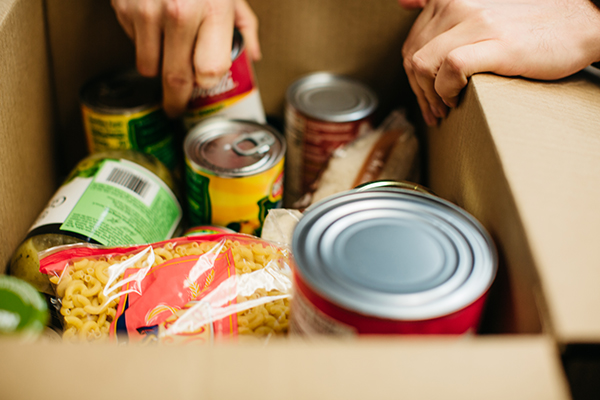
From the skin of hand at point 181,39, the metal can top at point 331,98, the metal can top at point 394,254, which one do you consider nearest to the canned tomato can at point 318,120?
the metal can top at point 331,98

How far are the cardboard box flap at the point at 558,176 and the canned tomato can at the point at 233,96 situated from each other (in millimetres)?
467

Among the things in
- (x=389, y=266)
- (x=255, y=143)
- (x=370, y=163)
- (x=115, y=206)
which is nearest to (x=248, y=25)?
(x=255, y=143)

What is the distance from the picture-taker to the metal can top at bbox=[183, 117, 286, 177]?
84 cm

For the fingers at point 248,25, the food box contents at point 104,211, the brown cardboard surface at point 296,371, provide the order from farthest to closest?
the fingers at point 248,25 → the food box contents at point 104,211 → the brown cardboard surface at point 296,371

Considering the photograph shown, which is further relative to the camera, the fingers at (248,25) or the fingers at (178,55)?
the fingers at (248,25)

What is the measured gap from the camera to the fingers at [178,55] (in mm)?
814

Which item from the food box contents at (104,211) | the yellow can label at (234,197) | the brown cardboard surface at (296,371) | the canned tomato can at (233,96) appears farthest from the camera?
the canned tomato can at (233,96)

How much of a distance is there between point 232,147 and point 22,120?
38cm

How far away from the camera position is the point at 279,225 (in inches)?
29.6

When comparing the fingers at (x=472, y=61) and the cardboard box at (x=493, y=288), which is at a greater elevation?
the fingers at (x=472, y=61)

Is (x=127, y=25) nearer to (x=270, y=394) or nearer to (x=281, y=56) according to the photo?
(x=281, y=56)

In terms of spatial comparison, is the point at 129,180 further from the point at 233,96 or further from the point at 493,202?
the point at 493,202

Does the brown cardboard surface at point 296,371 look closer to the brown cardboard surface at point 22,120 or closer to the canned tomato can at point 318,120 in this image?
the brown cardboard surface at point 22,120

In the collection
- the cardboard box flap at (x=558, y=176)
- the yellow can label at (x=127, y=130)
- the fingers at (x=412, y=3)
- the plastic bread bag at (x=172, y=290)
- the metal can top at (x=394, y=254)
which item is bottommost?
the plastic bread bag at (x=172, y=290)
